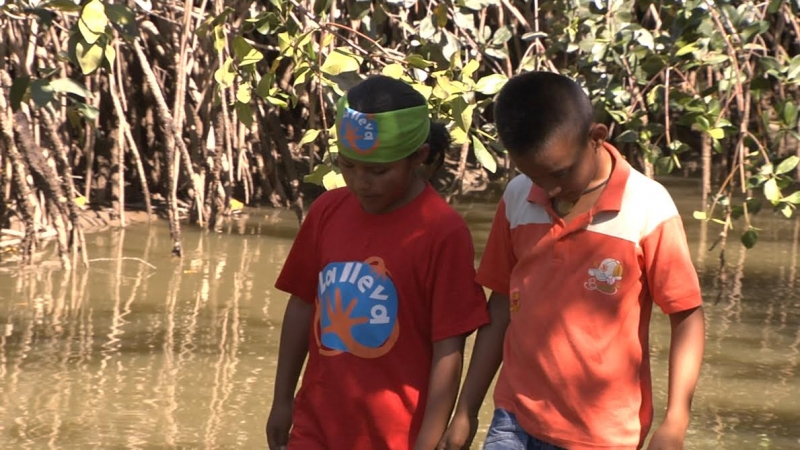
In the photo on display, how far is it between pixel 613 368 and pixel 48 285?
12.3ft

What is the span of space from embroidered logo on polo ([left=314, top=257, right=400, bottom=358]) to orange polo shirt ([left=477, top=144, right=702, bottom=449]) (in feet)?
0.78

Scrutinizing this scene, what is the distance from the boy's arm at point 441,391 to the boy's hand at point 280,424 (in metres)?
0.33

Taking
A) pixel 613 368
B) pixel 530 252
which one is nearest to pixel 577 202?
pixel 530 252

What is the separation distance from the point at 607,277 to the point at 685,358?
0.62 ft

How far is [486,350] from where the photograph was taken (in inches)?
103

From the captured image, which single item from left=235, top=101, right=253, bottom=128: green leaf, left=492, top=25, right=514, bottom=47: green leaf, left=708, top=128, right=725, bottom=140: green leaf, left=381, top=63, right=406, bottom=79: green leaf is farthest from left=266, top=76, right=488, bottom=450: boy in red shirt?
left=492, top=25, right=514, bottom=47: green leaf

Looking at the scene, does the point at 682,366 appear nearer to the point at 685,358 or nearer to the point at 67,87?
the point at 685,358

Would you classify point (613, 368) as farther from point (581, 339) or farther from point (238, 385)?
point (238, 385)

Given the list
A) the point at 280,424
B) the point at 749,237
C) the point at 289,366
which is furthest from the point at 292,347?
the point at 749,237

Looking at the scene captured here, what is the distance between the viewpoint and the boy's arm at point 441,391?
2.56m

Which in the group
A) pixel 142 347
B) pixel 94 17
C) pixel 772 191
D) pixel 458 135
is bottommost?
pixel 142 347

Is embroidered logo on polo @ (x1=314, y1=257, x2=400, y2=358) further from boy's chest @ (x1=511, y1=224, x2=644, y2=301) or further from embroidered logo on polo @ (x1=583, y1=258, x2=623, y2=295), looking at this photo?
embroidered logo on polo @ (x1=583, y1=258, x2=623, y2=295)

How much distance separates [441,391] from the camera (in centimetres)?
256

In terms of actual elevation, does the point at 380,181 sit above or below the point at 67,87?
below
